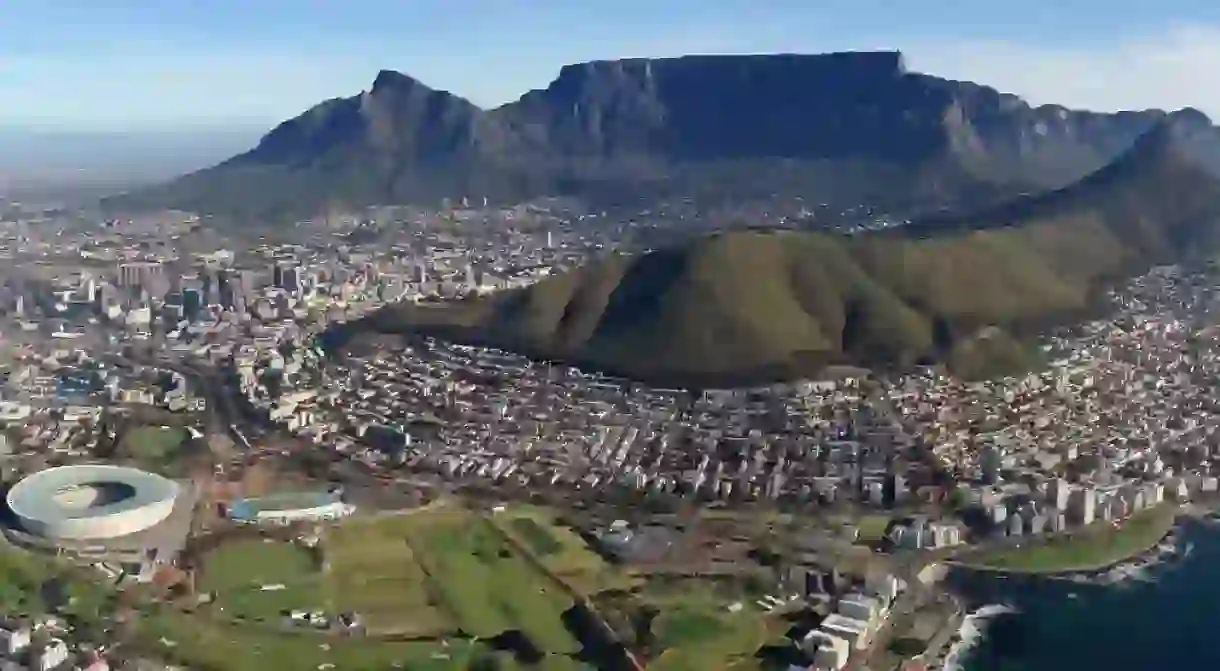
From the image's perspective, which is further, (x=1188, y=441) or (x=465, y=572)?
(x=1188, y=441)

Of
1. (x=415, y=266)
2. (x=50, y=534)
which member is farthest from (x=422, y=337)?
(x=50, y=534)

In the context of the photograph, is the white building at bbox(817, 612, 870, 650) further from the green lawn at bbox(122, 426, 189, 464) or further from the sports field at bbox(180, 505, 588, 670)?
the green lawn at bbox(122, 426, 189, 464)

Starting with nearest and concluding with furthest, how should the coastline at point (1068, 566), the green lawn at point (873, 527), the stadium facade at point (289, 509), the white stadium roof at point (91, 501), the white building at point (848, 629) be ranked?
the white building at point (848, 629), the coastline at point (1068, 566), the white stadium roof at point (91, 501), the green lawn at point (873, 527), the stadium facade at point (289, 509)

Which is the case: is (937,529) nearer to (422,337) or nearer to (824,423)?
(824,423)

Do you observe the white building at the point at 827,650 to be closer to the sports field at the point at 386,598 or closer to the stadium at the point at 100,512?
the sports field at the point at 386,598

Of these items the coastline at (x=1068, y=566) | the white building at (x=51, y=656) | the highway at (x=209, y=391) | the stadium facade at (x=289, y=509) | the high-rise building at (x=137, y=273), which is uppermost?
the high-rise building at (x=137, y=273)

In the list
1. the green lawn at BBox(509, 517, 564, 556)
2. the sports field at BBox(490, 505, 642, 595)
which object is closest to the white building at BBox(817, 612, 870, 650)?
the sports field at BBox(490, 505, 642, 595)

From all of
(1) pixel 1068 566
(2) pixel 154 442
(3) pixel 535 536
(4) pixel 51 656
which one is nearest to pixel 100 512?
(4) pixel 51 656

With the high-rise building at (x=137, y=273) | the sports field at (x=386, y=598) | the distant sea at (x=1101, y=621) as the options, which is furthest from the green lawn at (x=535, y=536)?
the high-rise building at (x=137, y=273)
